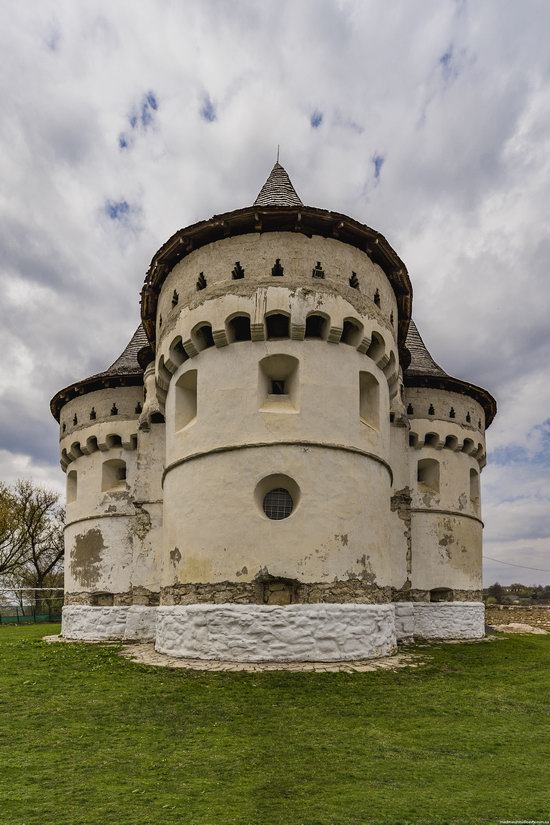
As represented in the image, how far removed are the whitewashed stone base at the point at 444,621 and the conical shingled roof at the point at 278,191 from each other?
1441 cm

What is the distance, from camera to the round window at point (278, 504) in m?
14.0

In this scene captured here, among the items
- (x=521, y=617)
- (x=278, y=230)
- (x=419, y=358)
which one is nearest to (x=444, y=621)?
(x=419, y=358)

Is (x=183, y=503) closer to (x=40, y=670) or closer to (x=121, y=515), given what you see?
(x=40, y=670)

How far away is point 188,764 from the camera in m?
7.13

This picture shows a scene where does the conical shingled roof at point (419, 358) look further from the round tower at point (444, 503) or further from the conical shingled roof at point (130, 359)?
the conical shingled roof at point (130, 359)

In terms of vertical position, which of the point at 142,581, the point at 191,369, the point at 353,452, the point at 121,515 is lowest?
the point at 142,581

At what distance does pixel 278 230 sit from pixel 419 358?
39.1 feet

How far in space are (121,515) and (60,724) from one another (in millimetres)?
13175

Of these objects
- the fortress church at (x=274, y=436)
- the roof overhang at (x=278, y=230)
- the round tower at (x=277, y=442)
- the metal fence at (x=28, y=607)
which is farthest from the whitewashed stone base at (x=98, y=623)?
the metal fence at (x=28, y=607)

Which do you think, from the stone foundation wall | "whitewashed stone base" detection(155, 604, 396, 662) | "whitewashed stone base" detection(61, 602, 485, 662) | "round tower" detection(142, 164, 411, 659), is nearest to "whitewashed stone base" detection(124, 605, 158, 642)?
the stone foundation wall

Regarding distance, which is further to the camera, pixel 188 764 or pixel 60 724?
pixel 60 724

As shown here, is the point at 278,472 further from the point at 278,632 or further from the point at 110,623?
the point at 110,623

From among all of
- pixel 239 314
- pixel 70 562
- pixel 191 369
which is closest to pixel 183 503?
pixel 191 369

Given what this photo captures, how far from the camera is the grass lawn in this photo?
5789 millimetres
